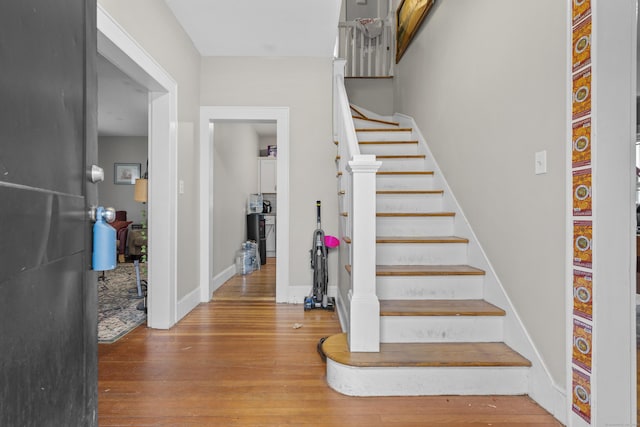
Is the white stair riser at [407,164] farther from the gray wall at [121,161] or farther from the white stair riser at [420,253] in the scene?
the gray wall at [121,161]

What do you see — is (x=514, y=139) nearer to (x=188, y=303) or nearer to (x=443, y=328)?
(x=443, y=328)

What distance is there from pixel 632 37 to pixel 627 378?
53.4 inches

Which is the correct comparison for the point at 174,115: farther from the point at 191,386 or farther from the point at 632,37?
the point at 632,37

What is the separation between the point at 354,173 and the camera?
2.07 m

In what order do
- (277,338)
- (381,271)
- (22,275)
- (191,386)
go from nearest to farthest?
1. (22,275)
2. (191,386)
3. (381,271)
4. (277,338)

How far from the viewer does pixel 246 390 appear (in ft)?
6.48

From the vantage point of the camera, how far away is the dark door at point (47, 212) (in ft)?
2.18

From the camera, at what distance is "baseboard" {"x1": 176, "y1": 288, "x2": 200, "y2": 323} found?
3227 millimetres

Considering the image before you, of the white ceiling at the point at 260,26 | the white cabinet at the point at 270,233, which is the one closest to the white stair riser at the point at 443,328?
the white ceiling at the point at 260,26

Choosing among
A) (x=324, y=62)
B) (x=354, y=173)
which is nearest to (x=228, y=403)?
(x=354, y=173)

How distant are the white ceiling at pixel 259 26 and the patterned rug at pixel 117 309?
239cm

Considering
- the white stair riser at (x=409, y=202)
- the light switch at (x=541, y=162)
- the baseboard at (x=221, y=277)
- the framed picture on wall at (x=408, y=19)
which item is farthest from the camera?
the baseboard at (x=221, y=277)

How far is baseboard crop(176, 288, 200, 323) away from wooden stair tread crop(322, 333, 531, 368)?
5.28 ft

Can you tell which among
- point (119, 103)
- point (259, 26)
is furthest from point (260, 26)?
point (119, 103)
